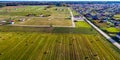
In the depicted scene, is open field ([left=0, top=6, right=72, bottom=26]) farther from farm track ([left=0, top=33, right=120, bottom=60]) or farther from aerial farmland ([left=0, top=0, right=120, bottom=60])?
farm track ([left=0, top=33, right=120, bottom=60])

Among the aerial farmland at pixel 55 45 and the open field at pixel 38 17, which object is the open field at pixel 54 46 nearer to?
the aerial farmland at pixel 55 45

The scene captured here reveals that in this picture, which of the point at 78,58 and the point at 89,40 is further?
the point at 89,40

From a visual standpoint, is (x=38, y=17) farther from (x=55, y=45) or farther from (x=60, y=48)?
(x=60, y=48)

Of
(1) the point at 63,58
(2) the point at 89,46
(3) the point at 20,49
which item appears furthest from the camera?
(2) the point at 89,46

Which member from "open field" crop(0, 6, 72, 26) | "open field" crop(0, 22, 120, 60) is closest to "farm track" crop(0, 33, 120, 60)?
"open field" crop(0, 22, 120, 60)

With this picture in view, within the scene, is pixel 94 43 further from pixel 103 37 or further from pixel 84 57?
pixel 84 57

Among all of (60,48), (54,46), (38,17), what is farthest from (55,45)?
(38,17)

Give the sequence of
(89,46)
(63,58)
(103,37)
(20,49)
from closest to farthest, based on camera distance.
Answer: (63,58) → (20,49) → (89,46) → (103,37)

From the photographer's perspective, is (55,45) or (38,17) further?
(38,17)

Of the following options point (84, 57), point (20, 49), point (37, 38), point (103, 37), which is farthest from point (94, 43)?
point (20, 49)
